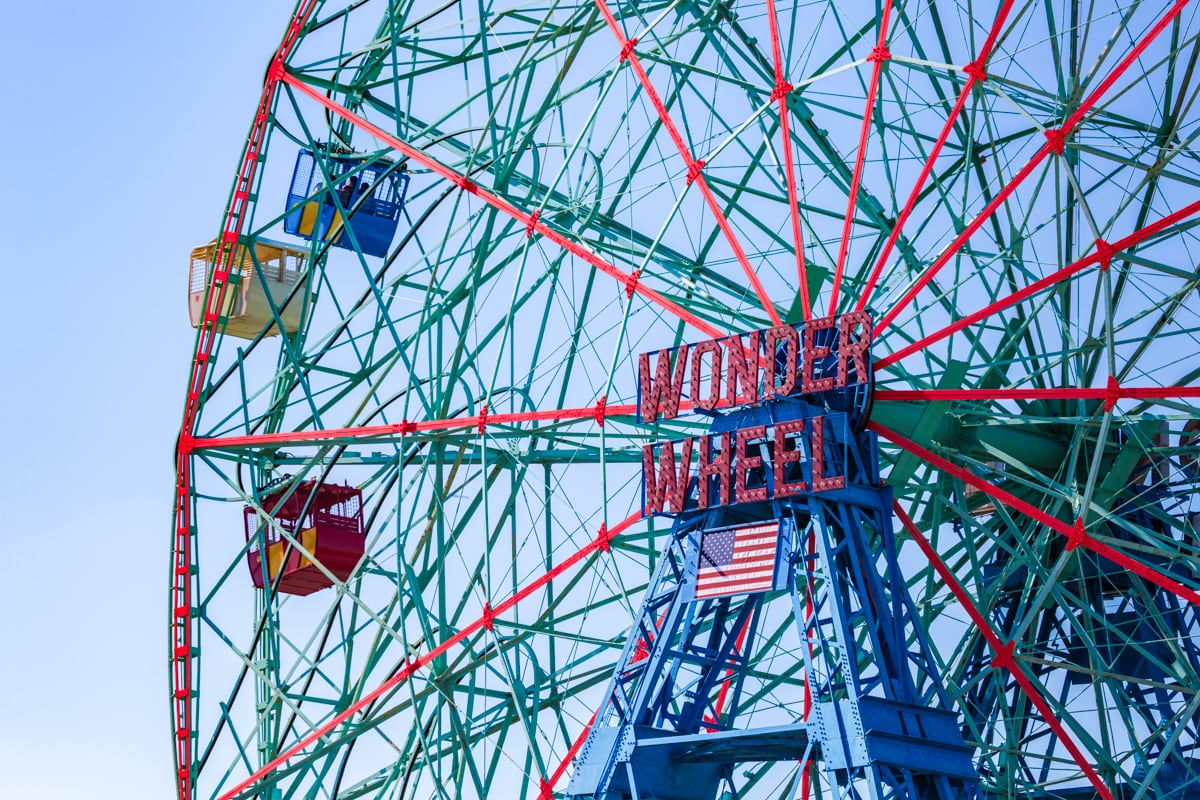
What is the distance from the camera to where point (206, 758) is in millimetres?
37812

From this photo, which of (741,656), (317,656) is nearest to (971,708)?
(741,656)

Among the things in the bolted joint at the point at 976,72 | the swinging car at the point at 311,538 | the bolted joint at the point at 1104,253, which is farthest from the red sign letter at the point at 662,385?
the swinging car at the point at 311,538

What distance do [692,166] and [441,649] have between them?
7.88 m

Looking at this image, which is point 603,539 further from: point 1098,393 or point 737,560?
point 1098,393

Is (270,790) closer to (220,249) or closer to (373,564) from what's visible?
(373,564)

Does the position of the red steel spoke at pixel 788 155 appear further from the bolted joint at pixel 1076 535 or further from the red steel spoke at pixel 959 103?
the bolted joint at pixel 1076 535

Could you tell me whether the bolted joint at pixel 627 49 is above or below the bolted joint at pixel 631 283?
above

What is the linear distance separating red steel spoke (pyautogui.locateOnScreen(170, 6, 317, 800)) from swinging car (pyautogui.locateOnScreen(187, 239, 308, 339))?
12.6 inches

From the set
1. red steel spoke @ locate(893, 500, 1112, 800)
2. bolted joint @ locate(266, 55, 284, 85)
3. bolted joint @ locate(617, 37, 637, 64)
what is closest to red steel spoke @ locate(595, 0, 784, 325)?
bolted joint @ locate(617, 37, 637, 64)

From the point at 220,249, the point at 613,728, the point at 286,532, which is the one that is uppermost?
the point at 220,249

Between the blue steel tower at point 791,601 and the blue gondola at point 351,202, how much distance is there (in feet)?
35.0

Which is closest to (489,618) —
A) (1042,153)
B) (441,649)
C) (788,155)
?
(441,649)

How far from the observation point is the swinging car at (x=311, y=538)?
1539 inches

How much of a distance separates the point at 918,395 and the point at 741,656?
4596 mm
